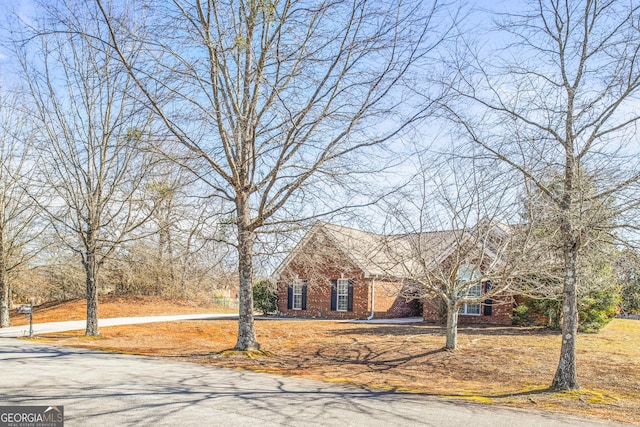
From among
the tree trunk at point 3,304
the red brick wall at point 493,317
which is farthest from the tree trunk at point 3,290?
the red brick wall at point 493,317

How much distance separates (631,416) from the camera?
303 inches

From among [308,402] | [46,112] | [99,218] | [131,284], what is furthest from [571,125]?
[131,284]

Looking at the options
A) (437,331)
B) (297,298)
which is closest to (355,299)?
(297,298)

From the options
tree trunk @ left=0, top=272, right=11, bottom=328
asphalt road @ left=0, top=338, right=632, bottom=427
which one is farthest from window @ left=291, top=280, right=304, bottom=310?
asphalt road @ left=0, top=338, right=632, bottom=427

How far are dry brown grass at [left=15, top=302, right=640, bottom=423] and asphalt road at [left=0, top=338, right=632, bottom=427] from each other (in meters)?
1.07

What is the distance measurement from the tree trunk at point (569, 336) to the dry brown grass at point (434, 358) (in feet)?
0.83

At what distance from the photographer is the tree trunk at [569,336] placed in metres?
9.24

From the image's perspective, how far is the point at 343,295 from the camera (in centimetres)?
2617

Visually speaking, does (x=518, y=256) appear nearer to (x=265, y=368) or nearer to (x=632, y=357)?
(x=632, y=357)

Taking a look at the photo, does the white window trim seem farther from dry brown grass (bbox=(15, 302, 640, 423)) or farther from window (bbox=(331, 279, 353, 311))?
dry brown grass (bbox=(15, 302, 640, 423))

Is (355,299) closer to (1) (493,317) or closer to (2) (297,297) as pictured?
(2) (297,297)

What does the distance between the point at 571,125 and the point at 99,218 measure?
1497cm

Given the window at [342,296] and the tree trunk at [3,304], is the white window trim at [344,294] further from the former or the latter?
the tree trunk at [3,304]

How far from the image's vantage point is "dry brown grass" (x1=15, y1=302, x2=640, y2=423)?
29.8 ft
